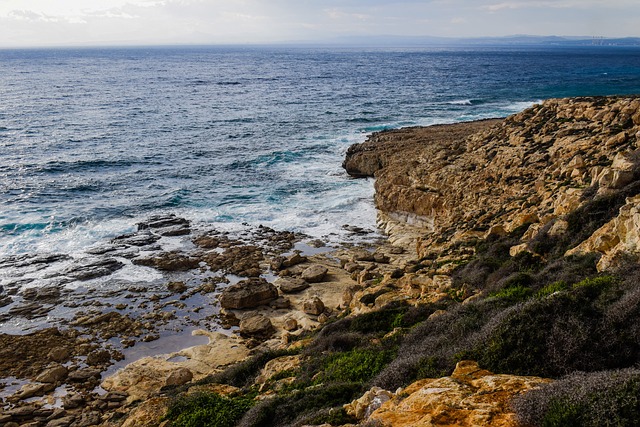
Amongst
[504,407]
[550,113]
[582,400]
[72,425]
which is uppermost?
[550,113]

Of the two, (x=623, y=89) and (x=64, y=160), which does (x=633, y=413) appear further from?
(x=623, y=89)

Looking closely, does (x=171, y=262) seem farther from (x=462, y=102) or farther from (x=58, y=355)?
(x=462, y=102)

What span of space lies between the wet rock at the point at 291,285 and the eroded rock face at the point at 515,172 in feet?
18.5

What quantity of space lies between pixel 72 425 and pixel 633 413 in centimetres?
1443

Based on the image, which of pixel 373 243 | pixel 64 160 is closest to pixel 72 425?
pixel 373 243

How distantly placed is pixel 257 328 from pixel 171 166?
28451 millimetres

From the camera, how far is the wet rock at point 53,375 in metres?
17.5

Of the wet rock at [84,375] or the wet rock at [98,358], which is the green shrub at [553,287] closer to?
the wet rock at [84,375]

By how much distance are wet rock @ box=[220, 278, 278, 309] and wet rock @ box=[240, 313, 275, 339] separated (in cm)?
152

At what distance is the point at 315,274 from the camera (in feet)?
81.0

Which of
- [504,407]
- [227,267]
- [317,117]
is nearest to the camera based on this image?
[504,407]

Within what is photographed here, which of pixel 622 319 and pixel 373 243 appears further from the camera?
pixel 373 243

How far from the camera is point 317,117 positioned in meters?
68.1

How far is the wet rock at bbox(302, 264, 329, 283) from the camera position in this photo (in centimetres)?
2462
